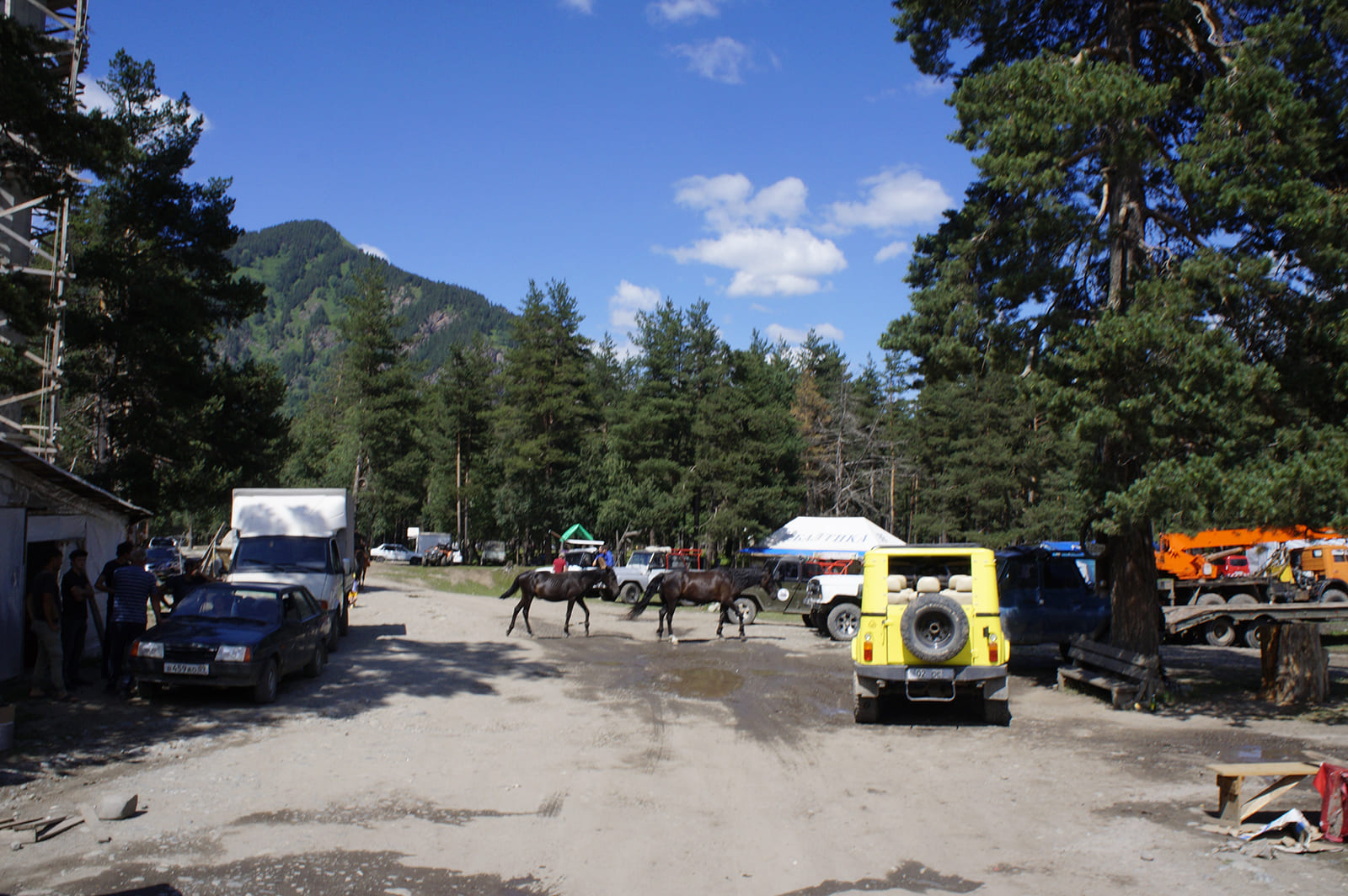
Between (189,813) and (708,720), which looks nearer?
(189,813)

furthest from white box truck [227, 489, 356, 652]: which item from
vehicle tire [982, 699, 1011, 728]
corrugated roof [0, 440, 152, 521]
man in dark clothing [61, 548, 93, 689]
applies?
vehicle tire [982, 699, 1011, 728]

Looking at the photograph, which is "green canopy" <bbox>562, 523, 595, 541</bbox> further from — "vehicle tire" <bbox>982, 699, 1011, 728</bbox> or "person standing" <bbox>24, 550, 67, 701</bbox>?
"vehicle tire" <bbox>982, 699, 1011, 728</bbox>

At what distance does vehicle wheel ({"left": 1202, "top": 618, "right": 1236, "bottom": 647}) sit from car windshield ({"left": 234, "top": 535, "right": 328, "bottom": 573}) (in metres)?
18.4

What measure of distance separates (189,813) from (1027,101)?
1188cm

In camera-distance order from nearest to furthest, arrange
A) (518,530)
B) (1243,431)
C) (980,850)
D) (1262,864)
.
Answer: (1262,864) < (980,850) < (1243,431) < (518,530)

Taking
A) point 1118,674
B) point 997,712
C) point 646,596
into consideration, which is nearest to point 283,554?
point 646,596

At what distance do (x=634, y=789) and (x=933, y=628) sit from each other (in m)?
4.37

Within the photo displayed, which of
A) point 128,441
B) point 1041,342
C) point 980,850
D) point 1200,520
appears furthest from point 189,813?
point 128,441

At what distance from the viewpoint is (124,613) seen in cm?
1133

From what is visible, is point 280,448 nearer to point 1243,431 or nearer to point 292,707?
point 292,707

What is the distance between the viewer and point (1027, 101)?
11383 mm

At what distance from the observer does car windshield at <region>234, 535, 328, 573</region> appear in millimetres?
16281

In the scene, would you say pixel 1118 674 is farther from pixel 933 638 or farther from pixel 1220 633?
pixel 1220 633

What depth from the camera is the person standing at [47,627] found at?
413 inches
